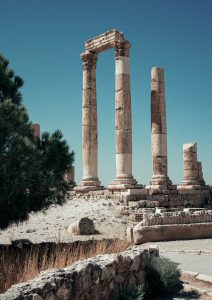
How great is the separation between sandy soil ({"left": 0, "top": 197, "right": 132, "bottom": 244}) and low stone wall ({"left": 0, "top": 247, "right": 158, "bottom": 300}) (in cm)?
808

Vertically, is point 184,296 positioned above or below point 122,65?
below

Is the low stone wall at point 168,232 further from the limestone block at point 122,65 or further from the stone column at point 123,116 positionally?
the limestone block at point 122,65

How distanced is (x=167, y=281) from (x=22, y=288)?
3.60 meters

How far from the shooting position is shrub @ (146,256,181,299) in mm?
7758

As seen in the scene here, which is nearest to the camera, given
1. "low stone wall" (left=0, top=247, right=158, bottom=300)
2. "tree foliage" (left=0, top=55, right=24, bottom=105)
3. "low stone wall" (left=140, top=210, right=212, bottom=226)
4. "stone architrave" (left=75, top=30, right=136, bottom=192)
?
"low stone wall" (left=0, top=247, right=158, bottom=300)

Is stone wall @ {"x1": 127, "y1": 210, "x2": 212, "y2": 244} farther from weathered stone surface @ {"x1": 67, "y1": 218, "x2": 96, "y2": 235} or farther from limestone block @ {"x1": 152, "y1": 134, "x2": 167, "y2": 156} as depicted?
limestone block @ {"x1": 152, "y1": 134, "x2": 167, "y2": 156}

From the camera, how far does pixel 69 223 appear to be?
1955cm

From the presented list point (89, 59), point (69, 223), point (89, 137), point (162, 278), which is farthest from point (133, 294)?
point (89, 59)

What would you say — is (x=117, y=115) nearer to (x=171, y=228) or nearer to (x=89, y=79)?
(x=89, y=79)

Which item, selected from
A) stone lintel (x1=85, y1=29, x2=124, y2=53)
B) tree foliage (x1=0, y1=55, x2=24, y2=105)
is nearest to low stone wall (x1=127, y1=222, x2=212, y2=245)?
tree foliage (x1=0, y1=55, x2=24, y2=105)

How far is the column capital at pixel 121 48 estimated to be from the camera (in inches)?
1045

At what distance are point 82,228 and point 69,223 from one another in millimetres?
2571

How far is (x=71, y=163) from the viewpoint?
13141mm

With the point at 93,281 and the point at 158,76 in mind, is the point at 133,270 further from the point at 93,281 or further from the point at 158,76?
the point at 158,76
